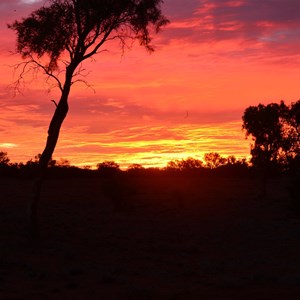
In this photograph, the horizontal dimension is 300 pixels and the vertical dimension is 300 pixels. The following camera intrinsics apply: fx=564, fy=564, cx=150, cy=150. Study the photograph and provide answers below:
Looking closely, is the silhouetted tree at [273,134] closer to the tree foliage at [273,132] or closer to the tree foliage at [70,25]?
the tree foliage at [273,132]

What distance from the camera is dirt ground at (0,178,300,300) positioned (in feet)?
55.8

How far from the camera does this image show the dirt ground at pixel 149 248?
17.0 m

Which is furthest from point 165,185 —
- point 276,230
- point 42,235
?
point 42,235

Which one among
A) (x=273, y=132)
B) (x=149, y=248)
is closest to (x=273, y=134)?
(x=273, y=132)

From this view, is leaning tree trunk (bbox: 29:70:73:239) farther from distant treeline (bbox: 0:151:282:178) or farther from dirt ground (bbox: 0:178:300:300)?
distant treeline (bbox: 0:151:282:178)

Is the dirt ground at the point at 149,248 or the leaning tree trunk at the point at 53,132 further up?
the leaning tree trunk at the point at 53,132

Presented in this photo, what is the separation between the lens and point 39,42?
2612 cm

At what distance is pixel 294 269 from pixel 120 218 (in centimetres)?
1664

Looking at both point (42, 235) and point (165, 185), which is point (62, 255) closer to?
point (42, 235)

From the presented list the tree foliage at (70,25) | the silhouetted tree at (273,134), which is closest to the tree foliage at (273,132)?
the silhouetted tree at (273,134)

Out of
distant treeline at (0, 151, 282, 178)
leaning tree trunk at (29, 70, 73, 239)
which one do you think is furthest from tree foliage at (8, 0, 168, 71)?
distant treeline at (0, 151, 282, 178)

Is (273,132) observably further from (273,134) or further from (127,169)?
(127,169)

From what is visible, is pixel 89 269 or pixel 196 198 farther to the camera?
pixel 196 198

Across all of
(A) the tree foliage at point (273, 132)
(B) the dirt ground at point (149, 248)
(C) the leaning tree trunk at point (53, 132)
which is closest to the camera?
(B) the dirt ground at point (149, 248)
